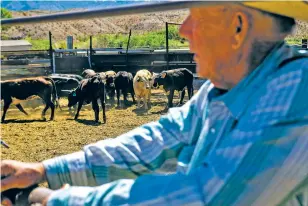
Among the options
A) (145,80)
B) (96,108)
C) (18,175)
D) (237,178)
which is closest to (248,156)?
(237,178)

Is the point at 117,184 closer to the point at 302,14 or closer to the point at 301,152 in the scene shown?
the point at 301,152

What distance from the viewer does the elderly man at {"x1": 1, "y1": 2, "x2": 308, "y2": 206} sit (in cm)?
109

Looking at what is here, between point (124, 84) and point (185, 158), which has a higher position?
point (185, 158)

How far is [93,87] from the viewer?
1465 cm

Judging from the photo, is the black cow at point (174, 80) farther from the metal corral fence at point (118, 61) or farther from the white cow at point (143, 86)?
the metal corral fence at point (118, 61)

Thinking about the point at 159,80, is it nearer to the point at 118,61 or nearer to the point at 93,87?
the point at 93,87

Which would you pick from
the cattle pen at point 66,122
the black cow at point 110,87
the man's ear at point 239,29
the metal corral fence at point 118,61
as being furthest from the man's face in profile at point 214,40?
the metal corral fence at point 118,61

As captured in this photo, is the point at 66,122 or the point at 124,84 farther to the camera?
the point at 124,84

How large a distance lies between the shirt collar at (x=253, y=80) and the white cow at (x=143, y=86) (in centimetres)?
1451

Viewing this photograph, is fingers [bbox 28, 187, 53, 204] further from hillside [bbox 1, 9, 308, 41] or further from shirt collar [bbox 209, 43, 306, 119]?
hillside [bbox 1, 9, 308, 41]

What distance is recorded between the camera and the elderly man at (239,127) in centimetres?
109

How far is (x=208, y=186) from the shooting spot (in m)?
1.09

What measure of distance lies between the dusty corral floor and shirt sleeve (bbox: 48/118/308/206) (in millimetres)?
7783

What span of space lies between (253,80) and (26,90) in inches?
555
